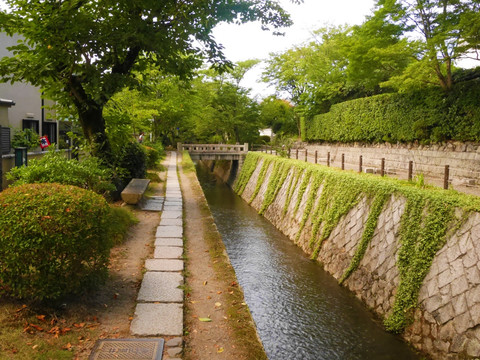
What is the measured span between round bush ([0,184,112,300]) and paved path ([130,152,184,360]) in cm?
86

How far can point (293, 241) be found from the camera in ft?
47.2

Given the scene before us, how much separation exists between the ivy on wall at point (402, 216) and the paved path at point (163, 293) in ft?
15.3

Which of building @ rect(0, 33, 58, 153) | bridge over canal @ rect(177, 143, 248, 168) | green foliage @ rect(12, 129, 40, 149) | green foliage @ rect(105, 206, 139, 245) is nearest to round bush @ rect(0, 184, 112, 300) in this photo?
green foliage @ rect(105, 206, 139, 245)

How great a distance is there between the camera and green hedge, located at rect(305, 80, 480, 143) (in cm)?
1408

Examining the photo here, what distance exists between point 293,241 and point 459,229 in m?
8.08

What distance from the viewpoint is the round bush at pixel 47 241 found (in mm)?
3857

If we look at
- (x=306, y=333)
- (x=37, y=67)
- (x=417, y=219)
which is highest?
(x=37, y=67)

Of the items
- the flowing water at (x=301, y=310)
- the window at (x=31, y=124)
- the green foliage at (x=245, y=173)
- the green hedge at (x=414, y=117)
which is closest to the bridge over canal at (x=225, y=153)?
the green foliage at (x=245, y=173)

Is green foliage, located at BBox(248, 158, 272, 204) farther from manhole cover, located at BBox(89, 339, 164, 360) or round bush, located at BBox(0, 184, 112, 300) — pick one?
manhole cover, located at BBox(89, 339, 164, 360)

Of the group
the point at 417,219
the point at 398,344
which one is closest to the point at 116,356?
the point at 398,344

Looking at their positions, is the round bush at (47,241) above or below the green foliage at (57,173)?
below

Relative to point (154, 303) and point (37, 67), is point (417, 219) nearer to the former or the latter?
point (154, 303)

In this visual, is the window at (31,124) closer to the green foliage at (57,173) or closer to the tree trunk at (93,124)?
the tree trunk at (93,124)

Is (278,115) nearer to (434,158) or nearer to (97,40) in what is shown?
(434,158)
